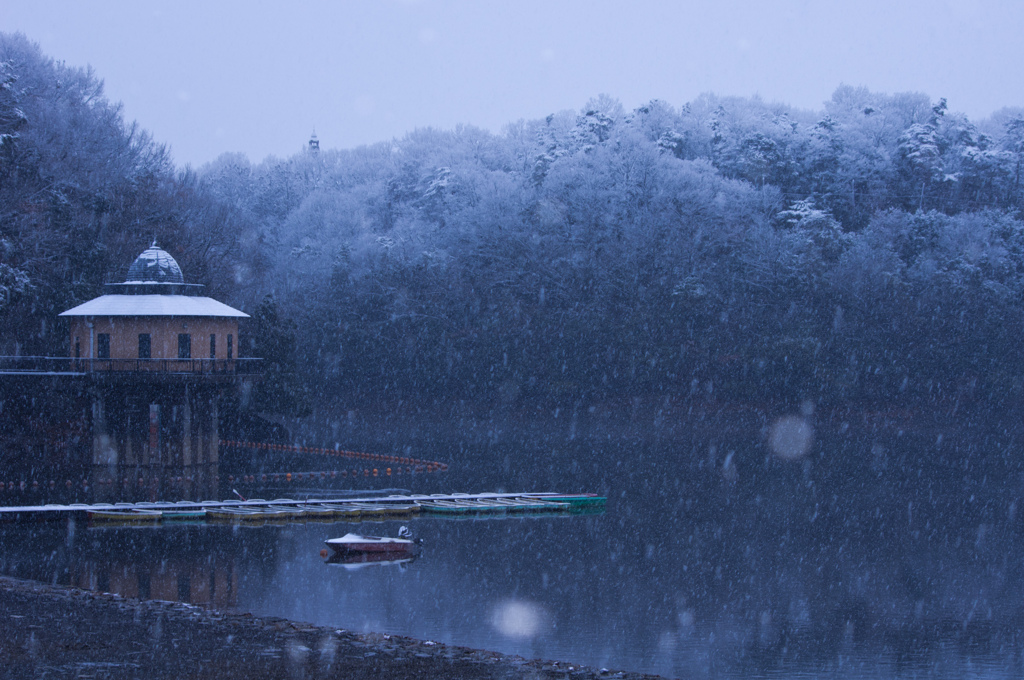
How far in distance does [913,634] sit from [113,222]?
4492cm

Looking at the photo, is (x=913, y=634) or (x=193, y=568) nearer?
(x=913, y=634)

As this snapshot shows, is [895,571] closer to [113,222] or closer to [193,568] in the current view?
[193,568]

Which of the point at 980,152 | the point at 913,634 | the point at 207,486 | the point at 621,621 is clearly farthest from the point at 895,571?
the point at 980,152

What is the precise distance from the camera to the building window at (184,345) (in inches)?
1620

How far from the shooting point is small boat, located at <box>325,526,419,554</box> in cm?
2791

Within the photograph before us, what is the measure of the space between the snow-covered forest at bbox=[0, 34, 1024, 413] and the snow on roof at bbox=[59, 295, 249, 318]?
1361 cm

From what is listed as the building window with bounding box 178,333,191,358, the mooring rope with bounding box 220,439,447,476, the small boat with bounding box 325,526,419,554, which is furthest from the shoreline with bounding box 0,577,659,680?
the mooring rope with bounding box 220,439,447,476

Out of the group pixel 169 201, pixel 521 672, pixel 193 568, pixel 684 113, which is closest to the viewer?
pixel 521 672

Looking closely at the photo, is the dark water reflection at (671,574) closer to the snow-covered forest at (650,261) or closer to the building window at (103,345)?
the building window at (103,345)

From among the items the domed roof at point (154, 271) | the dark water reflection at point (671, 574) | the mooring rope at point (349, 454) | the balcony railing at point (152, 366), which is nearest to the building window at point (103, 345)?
the balcony railing at point (152, 366)

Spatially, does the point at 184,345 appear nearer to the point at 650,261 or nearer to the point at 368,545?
the point at 368,545

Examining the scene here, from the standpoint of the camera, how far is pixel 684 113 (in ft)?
275

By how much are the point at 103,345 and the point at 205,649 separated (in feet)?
84.0

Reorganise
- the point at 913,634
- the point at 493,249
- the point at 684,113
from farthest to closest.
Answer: the point at 684,113 < the point at 493,249 < the point at 913,634
